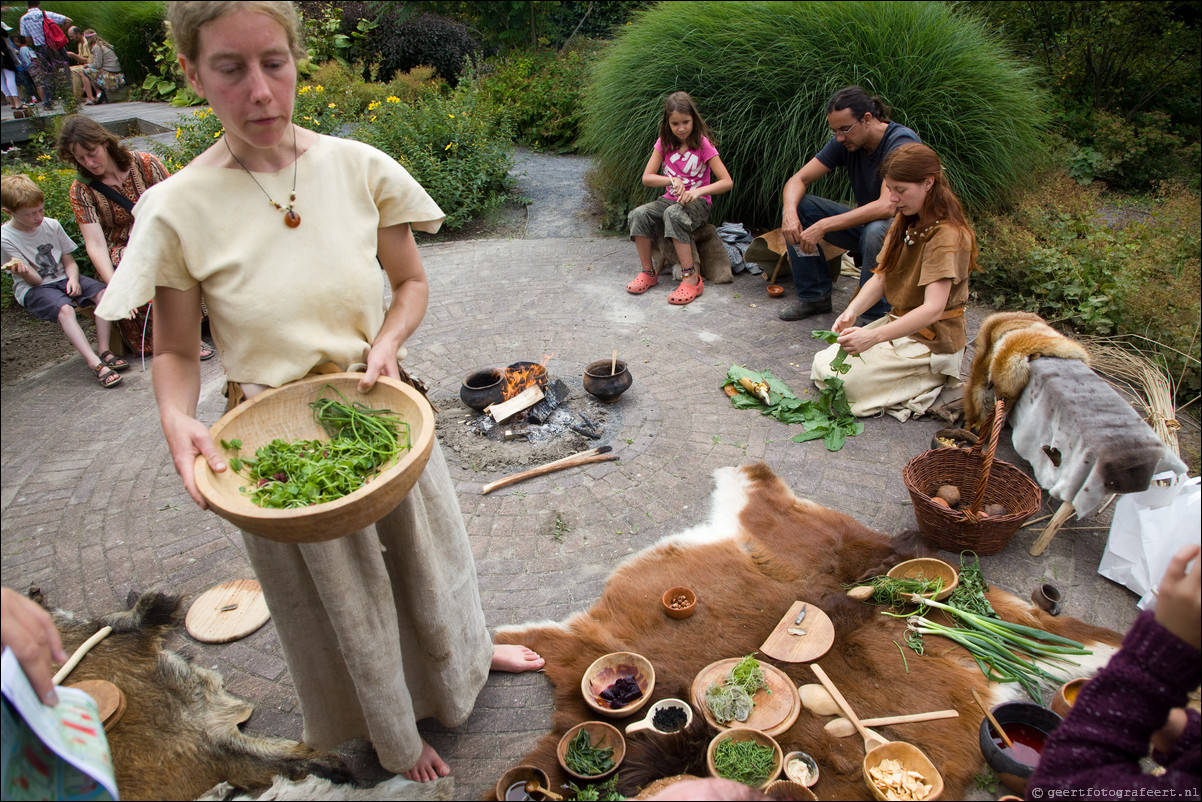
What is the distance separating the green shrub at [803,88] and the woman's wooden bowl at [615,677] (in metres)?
5.48

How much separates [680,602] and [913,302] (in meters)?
2.54

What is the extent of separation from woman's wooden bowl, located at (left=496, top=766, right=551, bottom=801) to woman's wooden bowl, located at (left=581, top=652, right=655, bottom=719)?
0.35m

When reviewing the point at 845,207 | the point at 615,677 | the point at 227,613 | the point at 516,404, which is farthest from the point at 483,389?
the point at 845,207

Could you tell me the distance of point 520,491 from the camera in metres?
4.06

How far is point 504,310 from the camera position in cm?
623

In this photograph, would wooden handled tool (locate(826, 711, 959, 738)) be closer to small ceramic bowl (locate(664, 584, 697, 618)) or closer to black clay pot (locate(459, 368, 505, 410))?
small ceramic bowl (locate(664, 584, 697, 618))

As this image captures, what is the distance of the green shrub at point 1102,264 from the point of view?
402cm

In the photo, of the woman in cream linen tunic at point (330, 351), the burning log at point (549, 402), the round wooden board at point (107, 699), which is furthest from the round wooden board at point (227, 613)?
the burning log at point (549, 402)

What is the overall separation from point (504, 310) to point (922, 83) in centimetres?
463

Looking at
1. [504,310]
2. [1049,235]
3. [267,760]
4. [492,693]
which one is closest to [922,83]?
[1049,235]

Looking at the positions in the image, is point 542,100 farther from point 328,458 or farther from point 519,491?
point 328,458

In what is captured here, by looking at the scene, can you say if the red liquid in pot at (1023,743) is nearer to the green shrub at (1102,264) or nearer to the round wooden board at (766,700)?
the round wooden board at (766,700)

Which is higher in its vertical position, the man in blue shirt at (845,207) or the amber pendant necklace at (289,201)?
the amber pendant necklace at (289,201)

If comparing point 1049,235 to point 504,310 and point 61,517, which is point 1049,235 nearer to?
point 504,310
